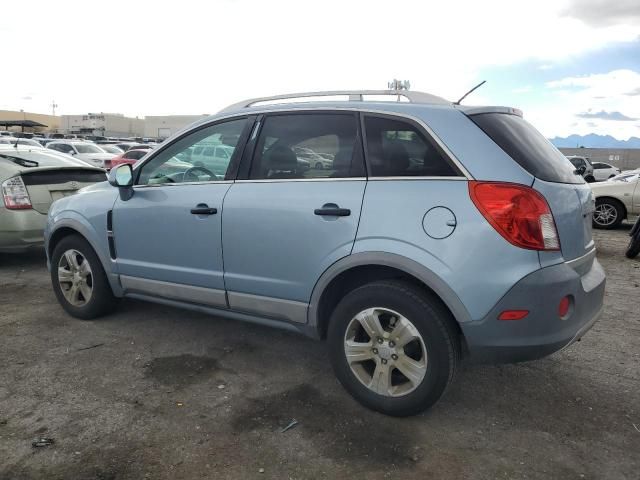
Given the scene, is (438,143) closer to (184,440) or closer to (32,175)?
(184,440)

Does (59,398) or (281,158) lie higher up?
(281,158)

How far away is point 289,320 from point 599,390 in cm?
202

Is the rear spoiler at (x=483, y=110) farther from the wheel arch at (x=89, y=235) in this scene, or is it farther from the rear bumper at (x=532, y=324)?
the wheel arch at (x=89, y=235)

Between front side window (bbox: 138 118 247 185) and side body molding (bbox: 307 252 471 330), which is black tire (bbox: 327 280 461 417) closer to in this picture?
side body molding (bbox: 307 252 471 330)

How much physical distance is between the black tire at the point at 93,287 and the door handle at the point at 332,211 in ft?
7.36

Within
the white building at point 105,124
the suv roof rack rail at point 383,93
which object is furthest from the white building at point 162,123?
the suv roof rack rail at point 383,93

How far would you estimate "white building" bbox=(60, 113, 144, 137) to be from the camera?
80.1 m

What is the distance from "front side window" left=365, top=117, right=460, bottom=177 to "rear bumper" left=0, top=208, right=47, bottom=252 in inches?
185

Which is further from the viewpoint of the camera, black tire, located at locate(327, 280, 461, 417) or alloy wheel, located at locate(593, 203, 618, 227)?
alloy wheel, located at locate(593, 203, 618, 227)

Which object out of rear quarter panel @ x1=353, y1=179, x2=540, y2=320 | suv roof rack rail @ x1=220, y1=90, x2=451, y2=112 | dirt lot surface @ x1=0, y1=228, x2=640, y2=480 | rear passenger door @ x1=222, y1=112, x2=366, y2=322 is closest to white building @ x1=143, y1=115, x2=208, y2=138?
dirt lot surface @ x1=0, y1=228, x2=640, y2=480

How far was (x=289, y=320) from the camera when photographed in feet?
11.0

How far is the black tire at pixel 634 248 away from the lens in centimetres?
755

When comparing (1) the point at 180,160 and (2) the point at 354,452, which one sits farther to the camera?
(1) the point at 180,160

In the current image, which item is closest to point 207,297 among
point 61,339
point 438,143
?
point 61,339
